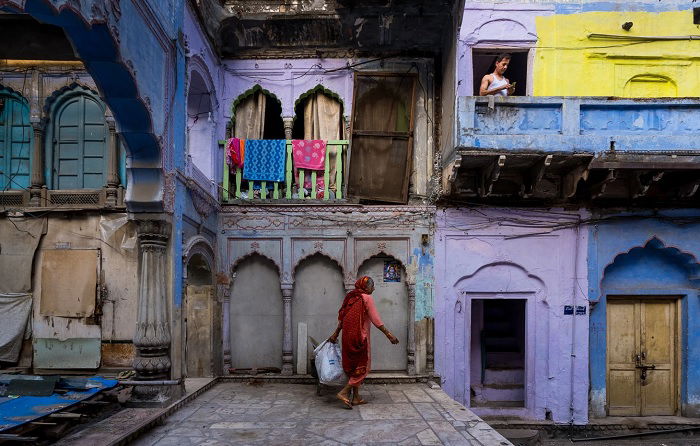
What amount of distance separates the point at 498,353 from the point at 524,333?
0.71 metres

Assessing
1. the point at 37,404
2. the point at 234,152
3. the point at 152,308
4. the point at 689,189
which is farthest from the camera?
the point at 234,152

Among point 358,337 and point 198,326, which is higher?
point 358,337

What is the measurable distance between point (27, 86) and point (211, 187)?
3468 millimetres

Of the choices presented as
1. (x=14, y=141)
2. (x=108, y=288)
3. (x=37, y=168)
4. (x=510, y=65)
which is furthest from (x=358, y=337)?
(x=14, y=141)

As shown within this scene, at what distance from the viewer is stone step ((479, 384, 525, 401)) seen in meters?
9.56

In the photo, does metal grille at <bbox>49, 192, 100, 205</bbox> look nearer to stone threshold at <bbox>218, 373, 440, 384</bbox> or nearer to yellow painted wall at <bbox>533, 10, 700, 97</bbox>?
stone threshold at <bbox>218, 373, 440, 384</bbox>

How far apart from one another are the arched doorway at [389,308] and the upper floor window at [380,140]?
1.29 meters

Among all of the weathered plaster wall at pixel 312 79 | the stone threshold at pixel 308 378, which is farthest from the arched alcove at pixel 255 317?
the weathered plaster wall at pixel 312 79

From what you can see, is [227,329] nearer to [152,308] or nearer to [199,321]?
[199,321]

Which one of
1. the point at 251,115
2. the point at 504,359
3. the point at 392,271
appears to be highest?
the point at 251,115

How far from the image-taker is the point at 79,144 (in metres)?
8.48

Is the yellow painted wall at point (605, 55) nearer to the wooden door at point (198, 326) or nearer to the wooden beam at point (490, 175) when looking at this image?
the wooden beam at point (490, 175)

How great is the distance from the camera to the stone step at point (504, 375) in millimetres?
9680

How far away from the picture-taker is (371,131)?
9.52 meters
